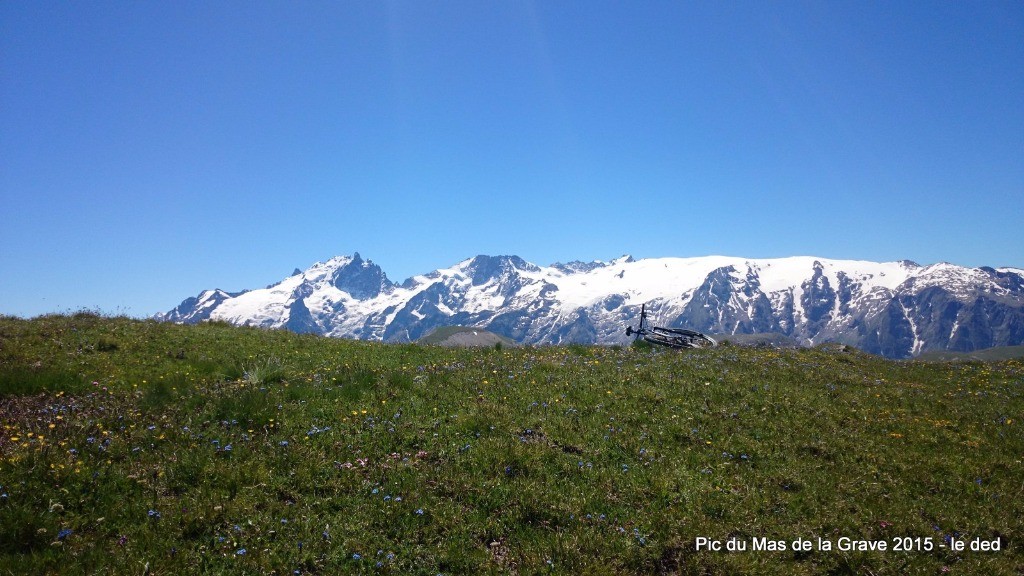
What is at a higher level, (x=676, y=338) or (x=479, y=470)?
(x=676, y=338)

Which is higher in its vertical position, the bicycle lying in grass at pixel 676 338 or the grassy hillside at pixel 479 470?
the bicycle lying in grass at pixel 676 338

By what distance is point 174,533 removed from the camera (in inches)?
284

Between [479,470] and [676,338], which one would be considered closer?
[479,470]

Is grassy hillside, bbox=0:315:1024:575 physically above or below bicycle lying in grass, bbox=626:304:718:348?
below

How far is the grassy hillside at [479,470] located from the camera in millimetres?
7363

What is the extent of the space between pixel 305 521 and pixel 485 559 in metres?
2.71

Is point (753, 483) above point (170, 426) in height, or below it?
below

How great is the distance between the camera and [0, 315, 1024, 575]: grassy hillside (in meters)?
7.36

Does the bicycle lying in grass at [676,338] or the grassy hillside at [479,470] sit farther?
the bicycle lying in grass at [676,338]

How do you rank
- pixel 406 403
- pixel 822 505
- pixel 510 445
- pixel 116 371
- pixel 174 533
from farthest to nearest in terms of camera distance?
pixel 116 371, pixel 406 403, pixel 510 445, pixel 822 505, pixel 174 533

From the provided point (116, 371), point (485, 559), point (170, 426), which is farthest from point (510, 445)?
point (116, 371)

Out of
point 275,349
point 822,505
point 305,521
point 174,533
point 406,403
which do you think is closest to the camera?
point 174,533

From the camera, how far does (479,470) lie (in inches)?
382

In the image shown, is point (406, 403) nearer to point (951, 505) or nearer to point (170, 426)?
point (170, 426)
